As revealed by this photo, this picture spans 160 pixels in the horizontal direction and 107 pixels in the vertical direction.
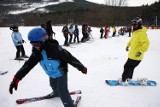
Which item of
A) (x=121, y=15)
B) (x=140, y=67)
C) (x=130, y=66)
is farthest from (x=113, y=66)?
(x=121, y=15)

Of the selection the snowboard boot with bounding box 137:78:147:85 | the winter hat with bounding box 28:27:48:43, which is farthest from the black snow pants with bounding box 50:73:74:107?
the snowboard boot with bounding box 137:78:147:85

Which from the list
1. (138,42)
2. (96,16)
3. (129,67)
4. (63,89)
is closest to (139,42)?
(138,42)

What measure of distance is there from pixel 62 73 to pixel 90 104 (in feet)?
4.68

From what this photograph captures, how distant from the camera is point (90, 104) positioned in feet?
13.1

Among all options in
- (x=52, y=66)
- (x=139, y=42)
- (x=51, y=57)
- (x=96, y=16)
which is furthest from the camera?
(x=96, y=16)

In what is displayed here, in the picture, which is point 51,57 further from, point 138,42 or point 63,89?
point 138,42

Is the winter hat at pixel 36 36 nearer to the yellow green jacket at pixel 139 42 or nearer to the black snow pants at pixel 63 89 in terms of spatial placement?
the black snow pants at pixel 63 89

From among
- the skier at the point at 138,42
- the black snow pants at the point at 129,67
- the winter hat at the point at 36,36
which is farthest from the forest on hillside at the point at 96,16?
the winter hat at the point at 36,36

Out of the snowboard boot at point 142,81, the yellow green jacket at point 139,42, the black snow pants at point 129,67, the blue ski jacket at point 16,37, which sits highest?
the yellow green jacket at point 139,42

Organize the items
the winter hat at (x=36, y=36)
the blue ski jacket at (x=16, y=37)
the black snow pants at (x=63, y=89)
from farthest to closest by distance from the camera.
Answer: the blue ski jacket at (x=16, y=37)
the black snow pants at (x=63, y=89)
the winter hat at (x=36, y=36)

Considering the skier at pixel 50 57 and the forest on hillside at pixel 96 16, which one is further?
the forest on hillside at pixel 96 16

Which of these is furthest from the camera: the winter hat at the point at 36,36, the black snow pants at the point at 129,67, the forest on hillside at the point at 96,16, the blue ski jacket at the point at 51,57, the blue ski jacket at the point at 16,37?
the forest on hillside at the point at 96,16

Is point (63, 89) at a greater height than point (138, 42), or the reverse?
point (138, 42)

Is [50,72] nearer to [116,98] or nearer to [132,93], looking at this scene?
[116,98]
